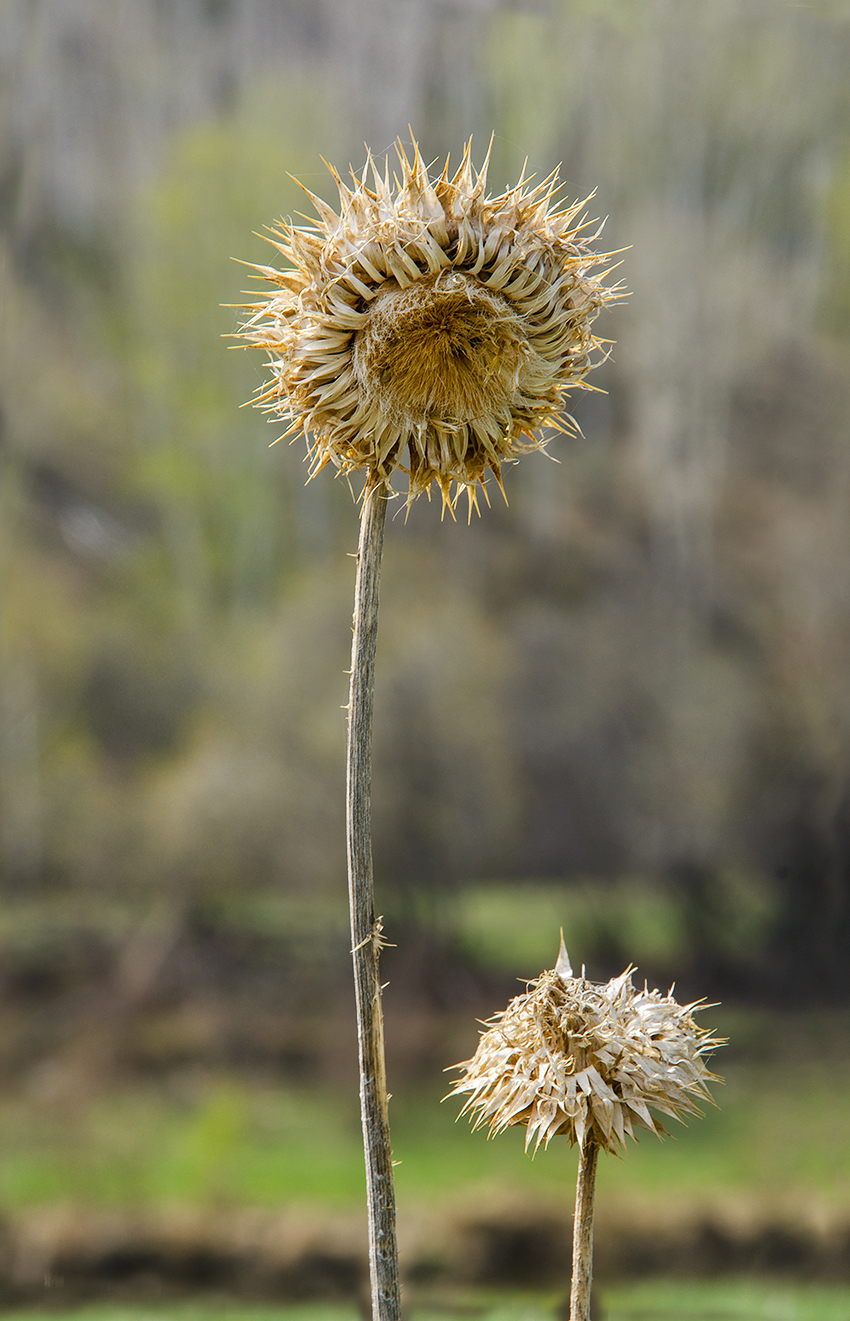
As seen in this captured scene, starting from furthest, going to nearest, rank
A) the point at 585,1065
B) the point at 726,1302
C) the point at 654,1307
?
the point at 726,1302 → the point at 654,1307 → the point at 585,1065

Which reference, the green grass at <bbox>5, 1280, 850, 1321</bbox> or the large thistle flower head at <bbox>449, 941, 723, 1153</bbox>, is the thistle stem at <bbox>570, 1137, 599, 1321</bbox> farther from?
the green grass at <bbox>5, 1280, 850, 1321</bbox>

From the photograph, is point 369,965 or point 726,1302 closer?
point 369,965

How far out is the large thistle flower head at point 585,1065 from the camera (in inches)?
37.1

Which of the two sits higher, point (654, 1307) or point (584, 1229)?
point (584, 1229)

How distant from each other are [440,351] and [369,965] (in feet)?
1.94

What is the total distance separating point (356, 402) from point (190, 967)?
202 inches

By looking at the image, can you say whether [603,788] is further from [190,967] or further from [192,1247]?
[192,1247]

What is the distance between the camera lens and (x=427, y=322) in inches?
39.8

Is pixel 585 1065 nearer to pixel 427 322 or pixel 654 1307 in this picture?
pixel 427 322

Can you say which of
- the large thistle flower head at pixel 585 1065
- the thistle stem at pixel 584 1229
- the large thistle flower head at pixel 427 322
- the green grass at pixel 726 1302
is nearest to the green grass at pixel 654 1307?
the green grass at pixel 726 1302

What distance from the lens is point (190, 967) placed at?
5.62 metres

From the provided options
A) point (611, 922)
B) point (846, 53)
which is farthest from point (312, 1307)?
point (846, 53)

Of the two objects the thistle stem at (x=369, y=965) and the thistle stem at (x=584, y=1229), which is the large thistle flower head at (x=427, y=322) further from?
the thistle stem at (x=584, y=1229)

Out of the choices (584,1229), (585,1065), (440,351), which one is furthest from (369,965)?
(440,351)
